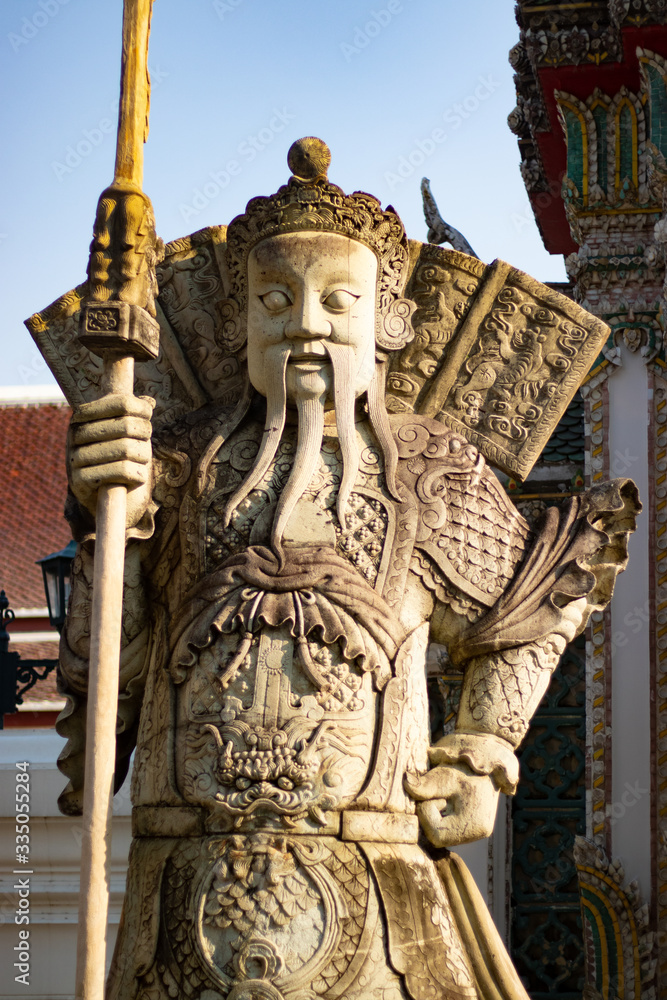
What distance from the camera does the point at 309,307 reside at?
4.66 metres

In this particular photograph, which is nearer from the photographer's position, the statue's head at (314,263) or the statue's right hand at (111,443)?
the statue's right hand at (111,443)

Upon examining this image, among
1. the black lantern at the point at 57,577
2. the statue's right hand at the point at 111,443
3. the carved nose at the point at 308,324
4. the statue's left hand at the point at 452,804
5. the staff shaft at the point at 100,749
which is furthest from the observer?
the black lantern at the point at 57,577

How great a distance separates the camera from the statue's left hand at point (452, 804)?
4.43m

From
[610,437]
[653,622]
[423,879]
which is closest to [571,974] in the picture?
[653,622]

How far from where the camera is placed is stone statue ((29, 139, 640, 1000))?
4.22 m

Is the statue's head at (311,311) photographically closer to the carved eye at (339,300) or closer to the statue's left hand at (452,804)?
the carved eye at (339,300)

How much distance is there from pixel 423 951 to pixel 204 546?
1.45 m

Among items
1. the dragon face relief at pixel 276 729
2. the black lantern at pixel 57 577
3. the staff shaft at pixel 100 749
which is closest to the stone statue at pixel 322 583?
the dragon face relief at pixel 276 729

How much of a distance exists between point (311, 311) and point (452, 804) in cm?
166

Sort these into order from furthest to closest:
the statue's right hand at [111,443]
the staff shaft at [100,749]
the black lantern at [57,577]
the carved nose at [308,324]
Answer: the black lantern at [57,577], the carved nose at [308,324], the statue's right hand at [111,443], the staff shaft at [100,749]

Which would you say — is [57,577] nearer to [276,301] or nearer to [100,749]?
[276,301]

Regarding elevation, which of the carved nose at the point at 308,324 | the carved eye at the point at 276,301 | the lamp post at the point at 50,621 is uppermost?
the carved eye at the point at 276,301

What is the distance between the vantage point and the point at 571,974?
7.23 meters

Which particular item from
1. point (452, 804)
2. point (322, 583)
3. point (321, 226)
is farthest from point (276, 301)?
point (452, 804)
